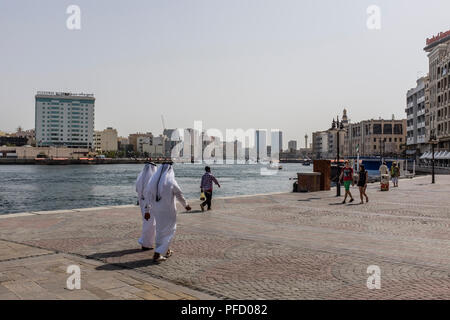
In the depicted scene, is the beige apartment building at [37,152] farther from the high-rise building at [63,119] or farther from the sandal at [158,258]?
the sandal at [158,258]

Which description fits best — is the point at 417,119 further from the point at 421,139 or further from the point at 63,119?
the point at 63,119

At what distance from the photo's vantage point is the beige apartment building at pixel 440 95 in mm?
69250

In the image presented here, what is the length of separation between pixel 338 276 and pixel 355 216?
306 inches

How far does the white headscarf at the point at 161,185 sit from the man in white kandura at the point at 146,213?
16 centimetres

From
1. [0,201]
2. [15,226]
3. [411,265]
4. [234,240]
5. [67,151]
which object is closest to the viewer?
[411,265]

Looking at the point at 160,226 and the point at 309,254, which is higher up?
the point at 160,226

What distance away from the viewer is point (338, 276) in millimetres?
6582

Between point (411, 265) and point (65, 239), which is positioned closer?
point (411, 265)

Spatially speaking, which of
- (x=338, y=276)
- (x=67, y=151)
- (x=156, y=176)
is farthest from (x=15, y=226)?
(x=67, y=151)

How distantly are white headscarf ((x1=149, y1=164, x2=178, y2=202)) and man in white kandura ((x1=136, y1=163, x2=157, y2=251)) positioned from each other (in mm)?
156

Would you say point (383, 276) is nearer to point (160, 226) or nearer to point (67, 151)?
point (160, 226)

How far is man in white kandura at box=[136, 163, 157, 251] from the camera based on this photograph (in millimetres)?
8258
